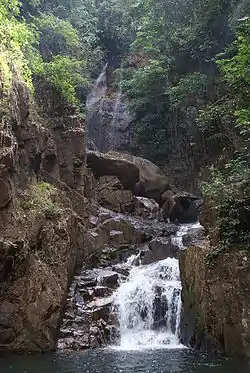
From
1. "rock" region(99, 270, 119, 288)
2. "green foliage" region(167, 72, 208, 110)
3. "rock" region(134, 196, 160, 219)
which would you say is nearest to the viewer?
"rock" region(99, 270, 119, 288)

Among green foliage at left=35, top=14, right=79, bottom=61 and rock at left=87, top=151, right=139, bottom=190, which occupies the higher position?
green foliage at left=35, top=14, right=79, bottom=61

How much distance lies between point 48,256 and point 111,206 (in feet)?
29.7

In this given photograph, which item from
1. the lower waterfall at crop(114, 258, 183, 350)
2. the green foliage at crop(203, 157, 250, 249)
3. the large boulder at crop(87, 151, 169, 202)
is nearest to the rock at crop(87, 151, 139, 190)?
the large boulder at crop(87, 151, 169, 202)

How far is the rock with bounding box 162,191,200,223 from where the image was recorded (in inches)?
1001

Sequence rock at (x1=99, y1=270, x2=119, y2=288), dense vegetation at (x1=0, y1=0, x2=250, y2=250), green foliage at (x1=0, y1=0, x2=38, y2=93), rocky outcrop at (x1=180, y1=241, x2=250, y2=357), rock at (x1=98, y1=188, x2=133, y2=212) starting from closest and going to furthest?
rocky outcrop at (x1=180, y1=241, x2=250, y2=357)
green foliage at (x1=0, y1=0, x2=38, y2=93)
rock at (x1=99, y1=270, x2=119, y2=288)
dense vegetation at (x1=0, y1=0, x2=250, y2=250)
rock at (x1=98, y1=188, x2=133, y2=212)

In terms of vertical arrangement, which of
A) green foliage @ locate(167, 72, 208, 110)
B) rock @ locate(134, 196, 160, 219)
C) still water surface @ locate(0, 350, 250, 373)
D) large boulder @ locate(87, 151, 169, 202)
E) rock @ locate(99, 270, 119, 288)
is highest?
green foliage @ locate(167, 72, 208, 110)

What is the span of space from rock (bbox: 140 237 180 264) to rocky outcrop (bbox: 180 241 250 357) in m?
4.48

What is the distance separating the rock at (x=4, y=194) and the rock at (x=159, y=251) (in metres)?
6.61

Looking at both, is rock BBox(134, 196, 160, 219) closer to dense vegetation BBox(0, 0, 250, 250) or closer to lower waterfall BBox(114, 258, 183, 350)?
dense vegetation BBox(0, 0, 250, 250)

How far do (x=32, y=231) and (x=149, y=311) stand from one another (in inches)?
187

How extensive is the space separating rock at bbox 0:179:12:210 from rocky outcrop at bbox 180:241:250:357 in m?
6.11

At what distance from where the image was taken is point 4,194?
14438 millimetres

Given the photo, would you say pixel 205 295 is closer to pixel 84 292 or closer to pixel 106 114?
pixel 84 292

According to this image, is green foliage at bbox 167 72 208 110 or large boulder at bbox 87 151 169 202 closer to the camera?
green foliage at bbox 167 72 208 110
